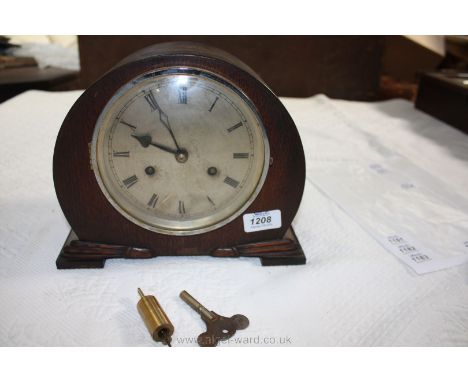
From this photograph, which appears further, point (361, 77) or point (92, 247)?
point (361, 77)

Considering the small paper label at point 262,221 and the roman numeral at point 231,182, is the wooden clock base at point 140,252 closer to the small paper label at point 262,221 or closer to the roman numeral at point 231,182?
the small paper label at point 262,221

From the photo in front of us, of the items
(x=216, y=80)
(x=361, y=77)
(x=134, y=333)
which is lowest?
(x=134, y=333)

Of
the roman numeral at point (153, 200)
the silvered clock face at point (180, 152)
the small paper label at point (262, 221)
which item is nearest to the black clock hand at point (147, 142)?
the silvered clock face at point (180, 152)

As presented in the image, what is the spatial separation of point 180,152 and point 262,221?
25cm

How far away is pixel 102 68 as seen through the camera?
2.41 metres

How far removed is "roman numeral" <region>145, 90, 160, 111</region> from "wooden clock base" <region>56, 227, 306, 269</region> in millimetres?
332

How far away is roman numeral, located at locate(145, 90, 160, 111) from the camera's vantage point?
92 cm

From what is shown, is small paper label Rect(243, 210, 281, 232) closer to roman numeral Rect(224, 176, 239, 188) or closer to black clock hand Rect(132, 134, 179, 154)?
roman numeral Rect(224, 176, 239, 188)

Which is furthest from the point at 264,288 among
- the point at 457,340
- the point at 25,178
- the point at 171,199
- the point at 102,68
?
the point at 102,68

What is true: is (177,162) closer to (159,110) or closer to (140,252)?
(159,110)

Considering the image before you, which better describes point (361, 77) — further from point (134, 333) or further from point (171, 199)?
point (134, 333)

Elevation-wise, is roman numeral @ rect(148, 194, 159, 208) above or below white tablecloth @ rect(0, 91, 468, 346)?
above

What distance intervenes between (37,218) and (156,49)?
1.98ft

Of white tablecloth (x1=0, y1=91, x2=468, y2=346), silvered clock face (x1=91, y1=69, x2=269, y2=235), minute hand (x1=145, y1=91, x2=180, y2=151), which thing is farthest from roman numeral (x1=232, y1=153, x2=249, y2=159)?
white tablecloth (x1=0, y1=91, x2=468, y2=346)
